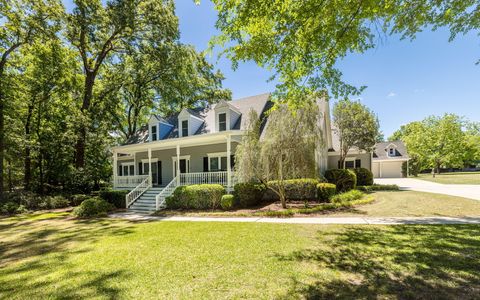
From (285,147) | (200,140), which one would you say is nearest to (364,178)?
(285,147)

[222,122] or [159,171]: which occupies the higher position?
[222,122]

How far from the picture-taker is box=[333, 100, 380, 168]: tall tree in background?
18797 mm

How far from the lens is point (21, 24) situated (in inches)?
617

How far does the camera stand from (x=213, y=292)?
374 centimetres

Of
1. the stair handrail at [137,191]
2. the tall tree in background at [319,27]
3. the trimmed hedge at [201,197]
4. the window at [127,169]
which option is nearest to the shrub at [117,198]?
the stair handrail at [137,191]

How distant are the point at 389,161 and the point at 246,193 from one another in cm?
3040

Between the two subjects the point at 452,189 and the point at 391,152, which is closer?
the point at 452,189

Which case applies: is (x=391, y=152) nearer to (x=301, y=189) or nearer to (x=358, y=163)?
(x=358, y=163)

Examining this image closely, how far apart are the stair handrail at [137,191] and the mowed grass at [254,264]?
6952mm

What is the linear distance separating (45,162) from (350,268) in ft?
86.0

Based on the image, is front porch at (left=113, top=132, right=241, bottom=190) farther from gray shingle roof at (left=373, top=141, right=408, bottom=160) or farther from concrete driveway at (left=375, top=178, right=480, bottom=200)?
gray shingle roof at (left=373, top=141, right=408, bottom=160)

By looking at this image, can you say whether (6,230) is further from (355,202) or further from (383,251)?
(355,202)

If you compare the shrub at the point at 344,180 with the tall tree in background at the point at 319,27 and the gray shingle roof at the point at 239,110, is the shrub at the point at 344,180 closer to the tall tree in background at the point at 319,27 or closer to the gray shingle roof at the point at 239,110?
the gray shingle roof at the point at 239,110

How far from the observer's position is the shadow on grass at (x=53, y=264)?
4.11 metres
